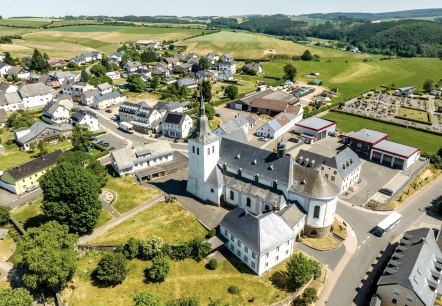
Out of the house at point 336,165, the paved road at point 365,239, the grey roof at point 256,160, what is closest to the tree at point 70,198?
the grey roof at point 256,160

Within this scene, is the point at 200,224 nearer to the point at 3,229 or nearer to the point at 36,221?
the point at 36,221

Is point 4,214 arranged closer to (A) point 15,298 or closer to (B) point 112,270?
(A) point 15,298

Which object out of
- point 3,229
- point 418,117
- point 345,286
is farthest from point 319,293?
point 418,117

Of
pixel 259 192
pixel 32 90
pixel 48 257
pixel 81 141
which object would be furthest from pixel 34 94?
pixel 259 192

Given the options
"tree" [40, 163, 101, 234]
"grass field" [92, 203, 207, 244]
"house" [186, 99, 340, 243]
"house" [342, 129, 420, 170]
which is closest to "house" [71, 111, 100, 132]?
"tree" [40, 163, 101, 234]

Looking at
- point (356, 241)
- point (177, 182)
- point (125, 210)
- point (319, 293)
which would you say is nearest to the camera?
point (319, 293)

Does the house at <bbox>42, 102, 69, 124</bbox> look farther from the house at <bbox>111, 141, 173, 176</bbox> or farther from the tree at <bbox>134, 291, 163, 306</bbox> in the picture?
the tree at <bbox>134, 291, 163, 306</bbox>
